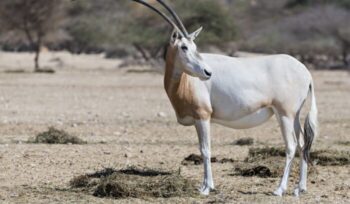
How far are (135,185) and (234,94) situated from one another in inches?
63.2

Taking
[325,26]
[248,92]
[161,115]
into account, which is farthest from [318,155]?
[325,26]

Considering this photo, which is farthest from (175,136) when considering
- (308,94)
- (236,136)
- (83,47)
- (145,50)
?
(83,47)

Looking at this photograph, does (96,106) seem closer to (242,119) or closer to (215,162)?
(215,162)

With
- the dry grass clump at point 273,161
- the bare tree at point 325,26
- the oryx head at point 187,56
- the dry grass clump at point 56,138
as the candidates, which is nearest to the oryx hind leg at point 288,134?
the oryx head at point 187,56

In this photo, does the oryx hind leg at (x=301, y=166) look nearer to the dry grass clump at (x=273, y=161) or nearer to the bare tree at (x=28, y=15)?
the dry grass clump at (x=273, y=161)

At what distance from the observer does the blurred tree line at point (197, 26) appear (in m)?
52.2

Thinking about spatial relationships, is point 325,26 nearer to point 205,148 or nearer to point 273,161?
point 273,161

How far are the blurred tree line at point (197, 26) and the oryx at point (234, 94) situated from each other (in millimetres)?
37912

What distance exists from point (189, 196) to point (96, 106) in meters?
14.5

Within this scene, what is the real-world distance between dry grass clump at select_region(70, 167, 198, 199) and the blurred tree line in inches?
1497

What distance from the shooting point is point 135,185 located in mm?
11008

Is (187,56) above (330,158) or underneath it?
above

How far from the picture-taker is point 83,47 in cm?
7662

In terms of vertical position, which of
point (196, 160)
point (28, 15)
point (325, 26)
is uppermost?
point (196, 160)
